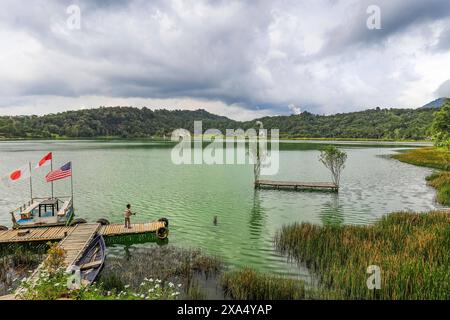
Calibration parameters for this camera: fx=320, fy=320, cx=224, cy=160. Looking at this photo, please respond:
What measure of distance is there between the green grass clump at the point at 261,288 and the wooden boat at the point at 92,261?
22.5 ft

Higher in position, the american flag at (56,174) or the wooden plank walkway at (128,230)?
the american flag at (56,174)

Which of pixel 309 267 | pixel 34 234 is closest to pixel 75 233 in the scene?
pixel 34 234

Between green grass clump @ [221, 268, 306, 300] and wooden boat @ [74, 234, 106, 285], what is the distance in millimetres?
6857

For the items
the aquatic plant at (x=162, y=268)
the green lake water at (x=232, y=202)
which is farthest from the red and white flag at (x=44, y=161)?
the aquatic plant at (x=162, y=268)

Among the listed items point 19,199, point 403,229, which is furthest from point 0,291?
point 19,199

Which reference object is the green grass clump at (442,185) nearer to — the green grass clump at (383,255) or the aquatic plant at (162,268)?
the green grass clump at (383,255)

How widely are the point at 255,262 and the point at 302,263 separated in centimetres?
294

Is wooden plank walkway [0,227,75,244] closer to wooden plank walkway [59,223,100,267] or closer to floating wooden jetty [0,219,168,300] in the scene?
floating wooden jetty [0,219,168,300]

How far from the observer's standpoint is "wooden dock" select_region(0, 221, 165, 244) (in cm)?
2301

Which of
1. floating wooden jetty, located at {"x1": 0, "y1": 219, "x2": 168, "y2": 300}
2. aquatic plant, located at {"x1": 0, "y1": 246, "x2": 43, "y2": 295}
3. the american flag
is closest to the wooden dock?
floating wooden jetty, located at {"x1": 0, "y1": 219, "x2": 168, "y2": 300}

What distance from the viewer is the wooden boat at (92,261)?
16828mm

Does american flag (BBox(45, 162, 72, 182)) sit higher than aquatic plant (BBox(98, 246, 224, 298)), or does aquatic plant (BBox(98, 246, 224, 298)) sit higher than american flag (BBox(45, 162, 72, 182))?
american flag (BBox(45, 162, 72, 182))

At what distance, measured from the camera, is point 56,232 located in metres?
24.7
